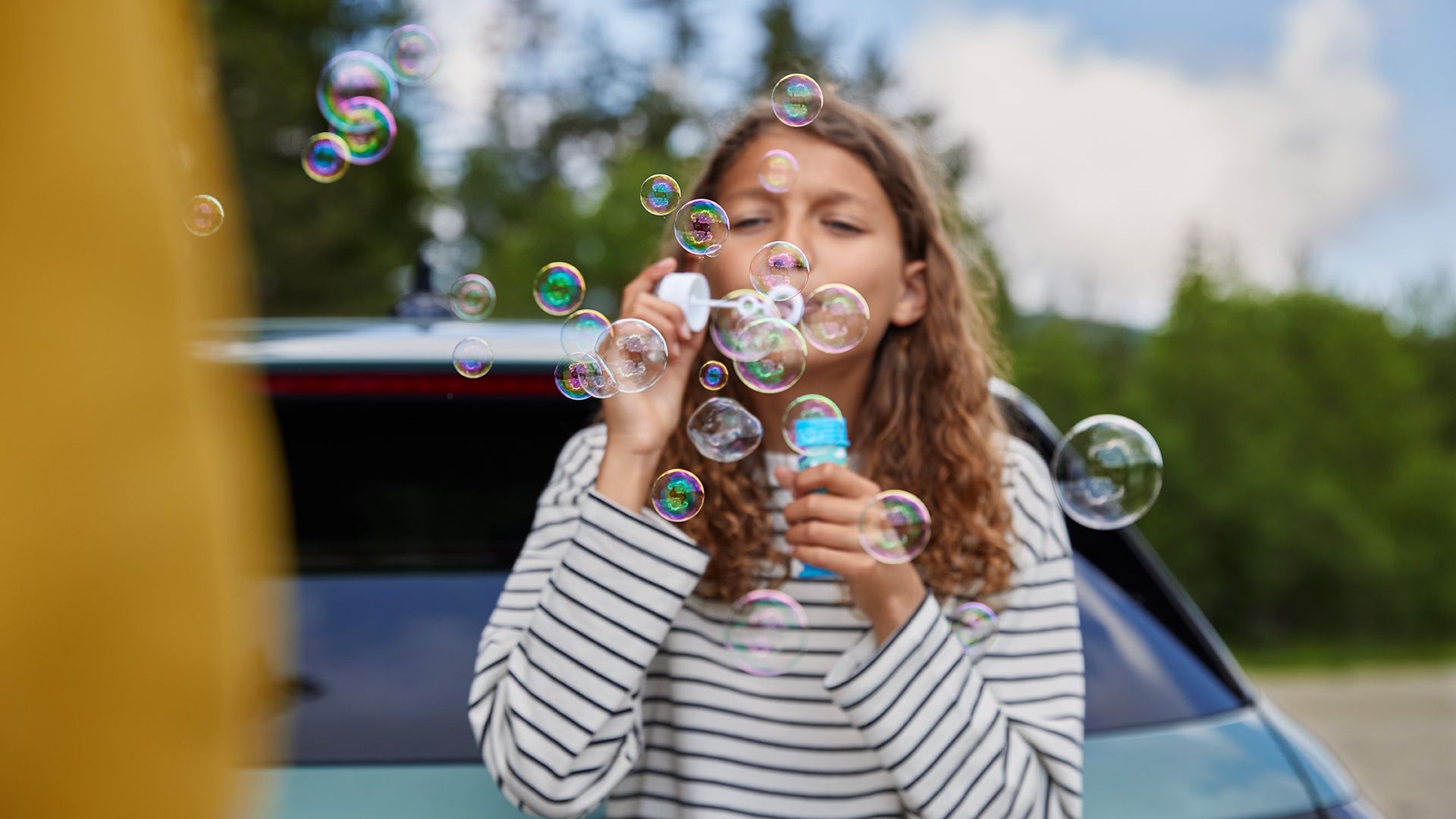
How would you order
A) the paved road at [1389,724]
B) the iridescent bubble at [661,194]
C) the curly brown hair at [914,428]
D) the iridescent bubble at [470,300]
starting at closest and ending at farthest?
the curly brown hair at [914,428]
the iridescent bubble at [661,194]
the iridescent bubble at [470,300]
the paved road at [1389,724]

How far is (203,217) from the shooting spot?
90 cm

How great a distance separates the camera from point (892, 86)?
73.4 ft

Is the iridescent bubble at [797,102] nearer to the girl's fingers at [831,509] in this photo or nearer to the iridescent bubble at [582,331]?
the iridescent bubble at [582,331]

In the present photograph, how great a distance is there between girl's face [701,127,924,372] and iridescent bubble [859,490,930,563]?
280 millimetres

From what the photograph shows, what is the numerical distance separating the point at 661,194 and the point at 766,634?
837mm

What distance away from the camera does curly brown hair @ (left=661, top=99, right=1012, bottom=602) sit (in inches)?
68.2

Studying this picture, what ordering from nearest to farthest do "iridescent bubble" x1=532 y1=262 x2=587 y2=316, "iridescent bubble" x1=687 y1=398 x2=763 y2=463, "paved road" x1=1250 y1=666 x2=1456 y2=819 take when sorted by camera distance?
1. "iridescent bubble" x1=687 y1=398 x2=763 y2=463
2. "iridescent bubble" x1=532 y1=262 x2=587 y2=316
3. "paved road" x1=1250 y1=666 x2=1456 y2=819

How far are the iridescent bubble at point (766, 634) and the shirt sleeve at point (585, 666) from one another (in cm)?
14

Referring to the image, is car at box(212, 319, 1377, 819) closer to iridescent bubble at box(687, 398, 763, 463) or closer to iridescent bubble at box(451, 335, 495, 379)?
iridescent bubble at box(451, 335, 495, 379)

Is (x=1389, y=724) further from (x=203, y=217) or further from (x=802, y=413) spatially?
(x=203, y=217)

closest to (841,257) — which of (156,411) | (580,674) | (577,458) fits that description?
(577,458)

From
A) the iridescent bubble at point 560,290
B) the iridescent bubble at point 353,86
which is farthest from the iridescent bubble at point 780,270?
the iridescent bubble at point 353,86

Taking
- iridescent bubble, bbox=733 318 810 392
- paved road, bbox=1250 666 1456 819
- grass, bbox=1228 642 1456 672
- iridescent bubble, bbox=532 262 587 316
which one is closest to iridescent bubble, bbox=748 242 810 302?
iridescent bubble, bbox=733 318 810 392

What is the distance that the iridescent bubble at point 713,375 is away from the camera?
1.92 metres
